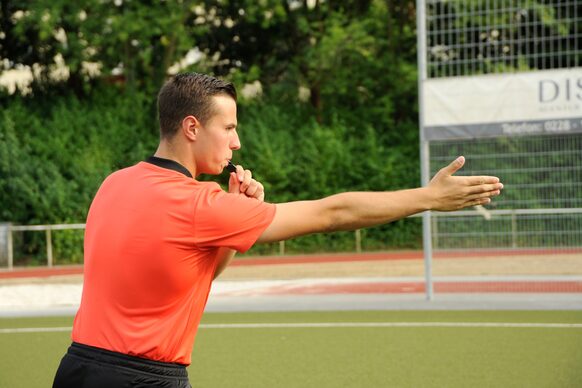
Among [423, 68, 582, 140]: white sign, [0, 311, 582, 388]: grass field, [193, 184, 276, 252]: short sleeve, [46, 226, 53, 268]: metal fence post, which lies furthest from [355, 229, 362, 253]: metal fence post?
[193, 184, 276, 252]: short sleeve

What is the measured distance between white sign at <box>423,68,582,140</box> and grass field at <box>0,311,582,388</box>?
2.49 meters

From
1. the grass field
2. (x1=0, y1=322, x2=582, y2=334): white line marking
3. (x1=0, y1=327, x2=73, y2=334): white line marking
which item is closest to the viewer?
the grass field

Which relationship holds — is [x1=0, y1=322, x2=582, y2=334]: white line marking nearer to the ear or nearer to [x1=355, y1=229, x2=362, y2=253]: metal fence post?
the ear

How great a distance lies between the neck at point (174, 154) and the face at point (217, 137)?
34mm

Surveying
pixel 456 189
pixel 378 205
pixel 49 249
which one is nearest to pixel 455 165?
pixel 456 189

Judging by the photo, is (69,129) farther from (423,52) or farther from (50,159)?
(423,52)

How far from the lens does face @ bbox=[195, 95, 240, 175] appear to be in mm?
3432

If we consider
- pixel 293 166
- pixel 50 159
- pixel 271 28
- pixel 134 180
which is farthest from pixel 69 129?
pixel 134 180

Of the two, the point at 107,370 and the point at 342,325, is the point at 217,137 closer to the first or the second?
the point at 107,370

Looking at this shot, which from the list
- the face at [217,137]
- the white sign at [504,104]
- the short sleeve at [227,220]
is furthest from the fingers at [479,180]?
the white sign at [504,104]

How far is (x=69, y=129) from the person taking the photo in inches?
1098

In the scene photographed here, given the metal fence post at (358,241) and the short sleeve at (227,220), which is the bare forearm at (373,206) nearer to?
the short sleeve at (227,220)

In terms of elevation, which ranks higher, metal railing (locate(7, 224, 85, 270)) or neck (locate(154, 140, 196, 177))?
neck (locate(154, 140, 196, 177))

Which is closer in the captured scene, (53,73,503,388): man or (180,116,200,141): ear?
(53,73,503,388): man
